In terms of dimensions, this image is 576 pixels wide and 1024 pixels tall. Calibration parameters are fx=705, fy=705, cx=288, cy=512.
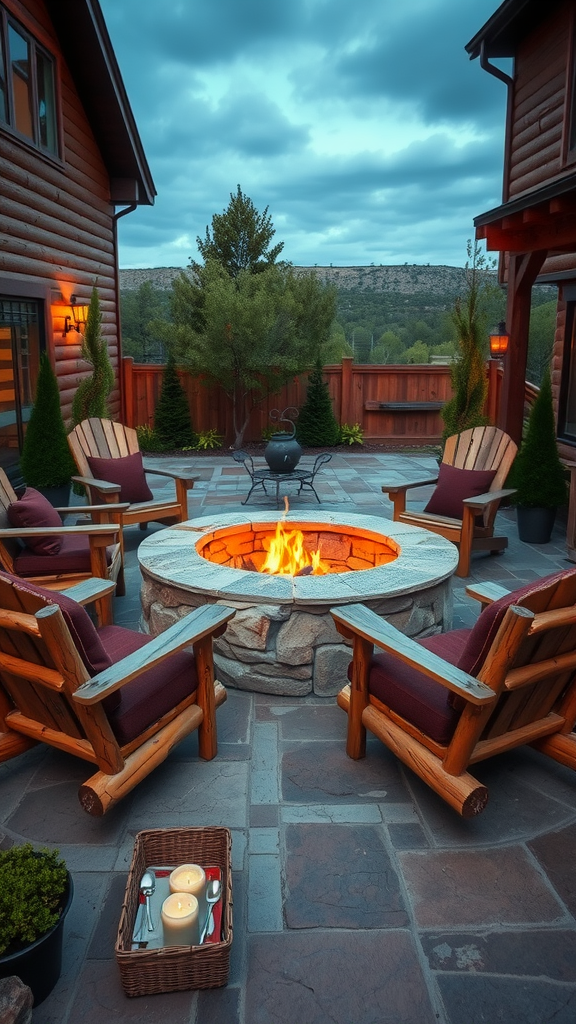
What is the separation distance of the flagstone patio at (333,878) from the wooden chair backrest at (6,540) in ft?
3.94

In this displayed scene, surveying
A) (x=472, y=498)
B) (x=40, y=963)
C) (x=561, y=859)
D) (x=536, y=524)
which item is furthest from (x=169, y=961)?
(x=536, y=524)

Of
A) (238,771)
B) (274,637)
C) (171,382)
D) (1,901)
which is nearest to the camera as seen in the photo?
(1,901)

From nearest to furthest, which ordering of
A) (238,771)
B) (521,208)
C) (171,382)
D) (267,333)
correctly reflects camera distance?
1. (238,771)
2. (521,208)
3. (267,333)
4. (171,382)

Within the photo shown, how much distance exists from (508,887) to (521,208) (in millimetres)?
4664

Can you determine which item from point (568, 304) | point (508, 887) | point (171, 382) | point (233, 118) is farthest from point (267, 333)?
point (233, 118)

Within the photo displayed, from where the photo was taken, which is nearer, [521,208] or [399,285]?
[521,208]

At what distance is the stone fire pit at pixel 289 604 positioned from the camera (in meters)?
3.18

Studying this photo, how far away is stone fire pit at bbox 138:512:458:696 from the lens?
3.18 m

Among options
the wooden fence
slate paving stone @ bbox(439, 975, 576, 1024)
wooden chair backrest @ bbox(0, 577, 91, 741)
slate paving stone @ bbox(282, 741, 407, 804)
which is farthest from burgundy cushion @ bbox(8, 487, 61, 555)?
the wooden fence

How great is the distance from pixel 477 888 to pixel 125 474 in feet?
13.8

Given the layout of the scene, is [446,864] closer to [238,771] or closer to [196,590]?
[238,771]

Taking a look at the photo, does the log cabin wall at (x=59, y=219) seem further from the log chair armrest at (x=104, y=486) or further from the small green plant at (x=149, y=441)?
the log chair armrest at (x=104, y=486)

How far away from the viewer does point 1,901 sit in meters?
1.64

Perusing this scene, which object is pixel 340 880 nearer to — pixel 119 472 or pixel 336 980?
pixel 336 980
